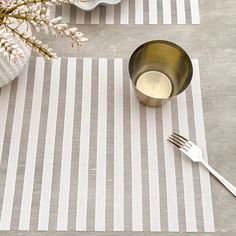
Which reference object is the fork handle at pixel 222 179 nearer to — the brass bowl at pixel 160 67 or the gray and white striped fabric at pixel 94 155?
the gray and white striped fabric at pixel 94 155

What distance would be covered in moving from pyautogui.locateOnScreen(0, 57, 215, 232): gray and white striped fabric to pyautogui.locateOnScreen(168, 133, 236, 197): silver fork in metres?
0.01

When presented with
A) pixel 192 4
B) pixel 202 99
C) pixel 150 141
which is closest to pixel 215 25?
pixel 192 4

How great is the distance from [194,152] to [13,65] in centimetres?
36

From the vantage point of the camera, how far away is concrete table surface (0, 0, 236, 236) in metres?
0.78

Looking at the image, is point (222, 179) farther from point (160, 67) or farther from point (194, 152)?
point (160, 67)

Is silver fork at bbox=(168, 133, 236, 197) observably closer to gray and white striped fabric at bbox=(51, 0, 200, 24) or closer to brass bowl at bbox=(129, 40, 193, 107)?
brass bowl at bbox=(129, 40, 193, 107)

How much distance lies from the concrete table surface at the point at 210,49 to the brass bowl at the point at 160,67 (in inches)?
2.3

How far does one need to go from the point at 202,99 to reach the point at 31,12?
1.23 ft

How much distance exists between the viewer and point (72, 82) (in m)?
0.81

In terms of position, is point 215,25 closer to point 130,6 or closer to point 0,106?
point 130,6

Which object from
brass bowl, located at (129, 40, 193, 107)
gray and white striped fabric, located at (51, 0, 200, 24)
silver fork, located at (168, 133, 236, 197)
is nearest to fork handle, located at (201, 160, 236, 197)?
silver fork, located at (168, 133, 236, 197)

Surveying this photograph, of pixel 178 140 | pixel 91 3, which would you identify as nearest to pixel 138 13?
pixel 91 3

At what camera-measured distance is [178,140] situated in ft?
2.49

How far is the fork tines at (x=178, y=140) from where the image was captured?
0.75m
